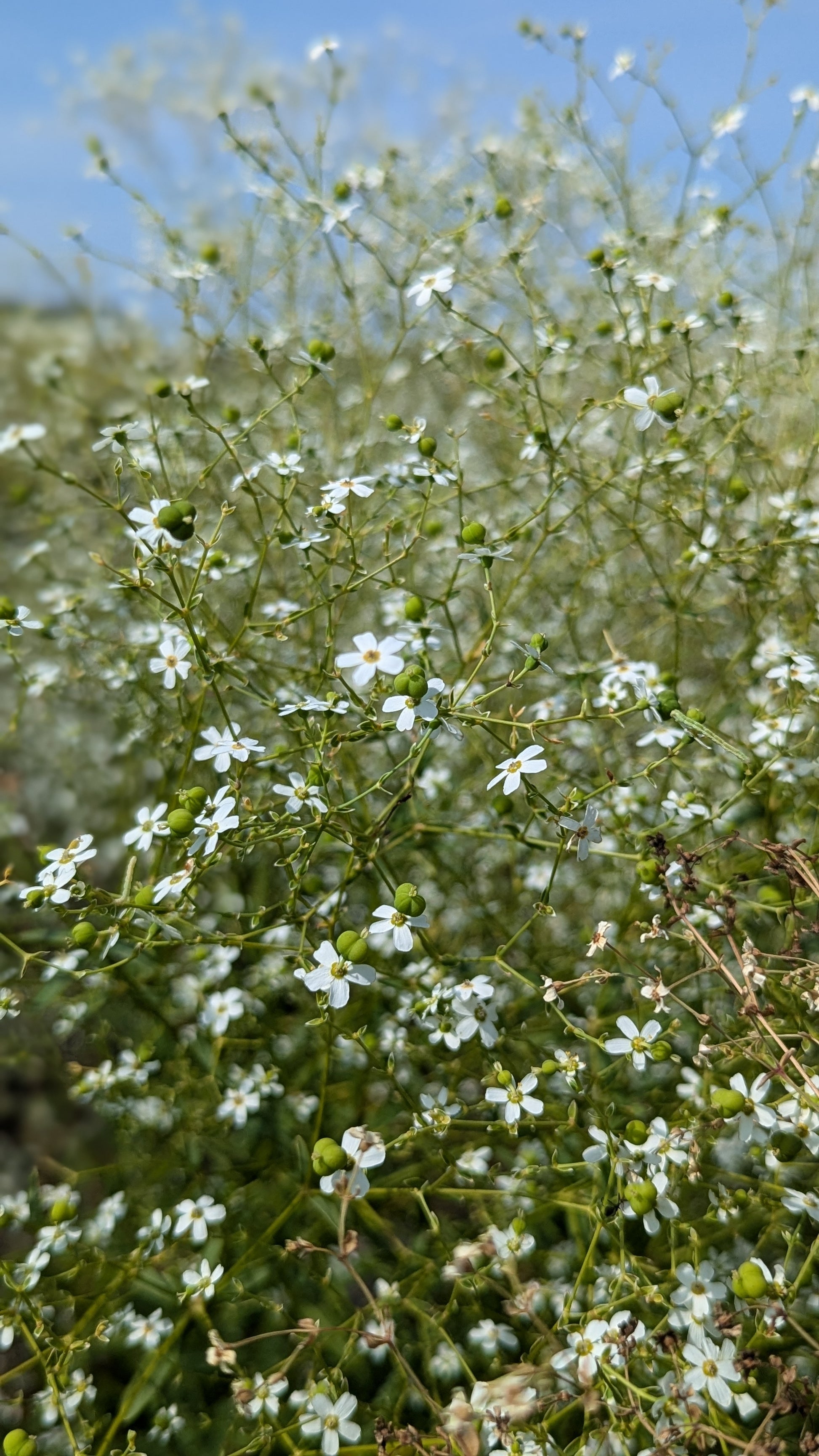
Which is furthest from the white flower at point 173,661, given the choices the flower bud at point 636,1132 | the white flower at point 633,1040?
the flower bud at point 636,1132

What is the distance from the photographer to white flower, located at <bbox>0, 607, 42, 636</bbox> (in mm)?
1999

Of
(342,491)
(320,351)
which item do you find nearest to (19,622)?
(342,491)

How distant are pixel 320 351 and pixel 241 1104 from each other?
1652 mm

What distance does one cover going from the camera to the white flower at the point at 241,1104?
226 cm

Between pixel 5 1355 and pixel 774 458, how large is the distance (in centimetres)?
358

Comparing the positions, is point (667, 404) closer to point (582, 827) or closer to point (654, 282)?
point (654, 282)

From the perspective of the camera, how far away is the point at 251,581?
3.00 meters

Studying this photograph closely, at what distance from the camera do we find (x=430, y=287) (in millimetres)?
2271

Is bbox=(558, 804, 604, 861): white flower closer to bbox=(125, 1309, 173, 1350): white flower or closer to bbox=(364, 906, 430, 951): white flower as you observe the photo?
bbox=(364, 906, 430, 951): white flower

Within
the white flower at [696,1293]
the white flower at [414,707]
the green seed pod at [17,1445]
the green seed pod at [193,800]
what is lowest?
the green seed pod at [17,1445]

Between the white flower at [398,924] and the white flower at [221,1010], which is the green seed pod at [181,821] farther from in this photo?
the white flower at [221,1010]

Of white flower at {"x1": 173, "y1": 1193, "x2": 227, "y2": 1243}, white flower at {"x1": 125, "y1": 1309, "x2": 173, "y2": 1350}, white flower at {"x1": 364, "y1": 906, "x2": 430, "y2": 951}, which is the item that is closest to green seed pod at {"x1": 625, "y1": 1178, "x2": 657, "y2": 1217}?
white flower at {"x1": 364, "y1": 906, "x2": 430, "y2": 951}

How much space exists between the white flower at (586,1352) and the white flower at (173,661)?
1370 mm

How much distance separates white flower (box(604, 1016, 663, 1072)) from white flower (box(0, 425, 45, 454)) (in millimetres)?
1705
